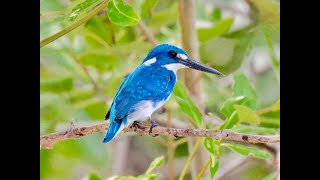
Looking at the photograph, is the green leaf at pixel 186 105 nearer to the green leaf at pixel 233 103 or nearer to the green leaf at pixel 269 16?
the green leaf at pixel 233 103

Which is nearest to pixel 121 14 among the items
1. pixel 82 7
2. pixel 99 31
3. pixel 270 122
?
pixel 82 7

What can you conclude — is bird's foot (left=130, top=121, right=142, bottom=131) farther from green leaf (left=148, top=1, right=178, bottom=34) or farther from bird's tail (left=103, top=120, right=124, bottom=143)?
green leaf (left=148, top=1, right=178, bottom=34)

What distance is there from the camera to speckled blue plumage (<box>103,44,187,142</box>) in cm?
66

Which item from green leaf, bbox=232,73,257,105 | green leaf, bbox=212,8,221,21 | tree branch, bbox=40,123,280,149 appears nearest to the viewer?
tree branch, bbox=40,123,280,149

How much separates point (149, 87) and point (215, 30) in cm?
18

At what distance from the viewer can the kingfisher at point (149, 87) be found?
0.66m

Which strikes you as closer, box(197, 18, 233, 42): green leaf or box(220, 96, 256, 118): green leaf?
box(220, 96, 256, 118): green leaf

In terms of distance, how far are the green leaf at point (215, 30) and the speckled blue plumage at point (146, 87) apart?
0.13 metres

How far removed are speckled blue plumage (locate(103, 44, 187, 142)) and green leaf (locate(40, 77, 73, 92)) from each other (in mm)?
130

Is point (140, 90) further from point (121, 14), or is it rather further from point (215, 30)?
point (215, 30)

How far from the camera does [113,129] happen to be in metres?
0.64

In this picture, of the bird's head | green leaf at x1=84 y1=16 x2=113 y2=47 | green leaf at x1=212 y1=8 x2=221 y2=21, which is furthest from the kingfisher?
green leaf at x1=212 y1=8 x2=221 y2=21
